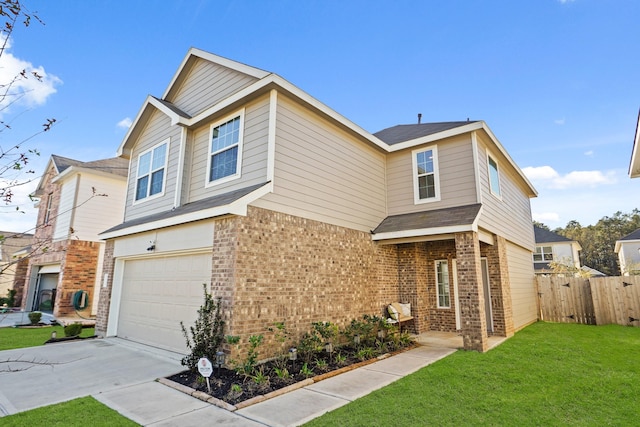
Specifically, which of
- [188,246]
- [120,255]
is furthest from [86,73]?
[120,255]

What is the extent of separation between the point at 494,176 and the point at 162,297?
1054 cm

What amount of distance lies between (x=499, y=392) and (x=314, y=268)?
429cm

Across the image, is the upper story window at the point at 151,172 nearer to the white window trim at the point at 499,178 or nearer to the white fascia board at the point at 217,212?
the white fascia board at the point at 217,212

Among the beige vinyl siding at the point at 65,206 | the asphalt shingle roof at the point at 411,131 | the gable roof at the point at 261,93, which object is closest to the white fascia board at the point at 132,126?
the gable roof at the point at 261,93

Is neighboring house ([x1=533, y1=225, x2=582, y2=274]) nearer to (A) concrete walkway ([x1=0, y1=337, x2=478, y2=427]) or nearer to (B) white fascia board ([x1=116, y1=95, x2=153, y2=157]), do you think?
(A) concrete walkway ([x1=0, y1=337, x2=478, y2=427])

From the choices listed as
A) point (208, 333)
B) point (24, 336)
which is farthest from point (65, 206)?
point (208, 333)

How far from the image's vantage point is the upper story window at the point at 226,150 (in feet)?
26.3

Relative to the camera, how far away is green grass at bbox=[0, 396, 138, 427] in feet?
13.5

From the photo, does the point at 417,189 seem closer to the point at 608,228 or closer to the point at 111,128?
the point at 111,128

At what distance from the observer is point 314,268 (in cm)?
802

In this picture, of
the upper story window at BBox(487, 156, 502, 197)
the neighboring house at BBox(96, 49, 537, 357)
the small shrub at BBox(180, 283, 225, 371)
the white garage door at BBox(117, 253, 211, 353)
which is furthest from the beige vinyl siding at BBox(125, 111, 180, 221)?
the upper story window at BBox(487, 156, 502, 197)

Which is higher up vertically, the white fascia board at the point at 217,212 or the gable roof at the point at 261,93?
the gable roof at the point at 261,93

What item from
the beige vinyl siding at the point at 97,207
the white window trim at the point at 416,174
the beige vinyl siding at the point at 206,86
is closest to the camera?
the beige vinyl siding at the point at 206,86

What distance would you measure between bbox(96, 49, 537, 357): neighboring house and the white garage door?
0.15ft
